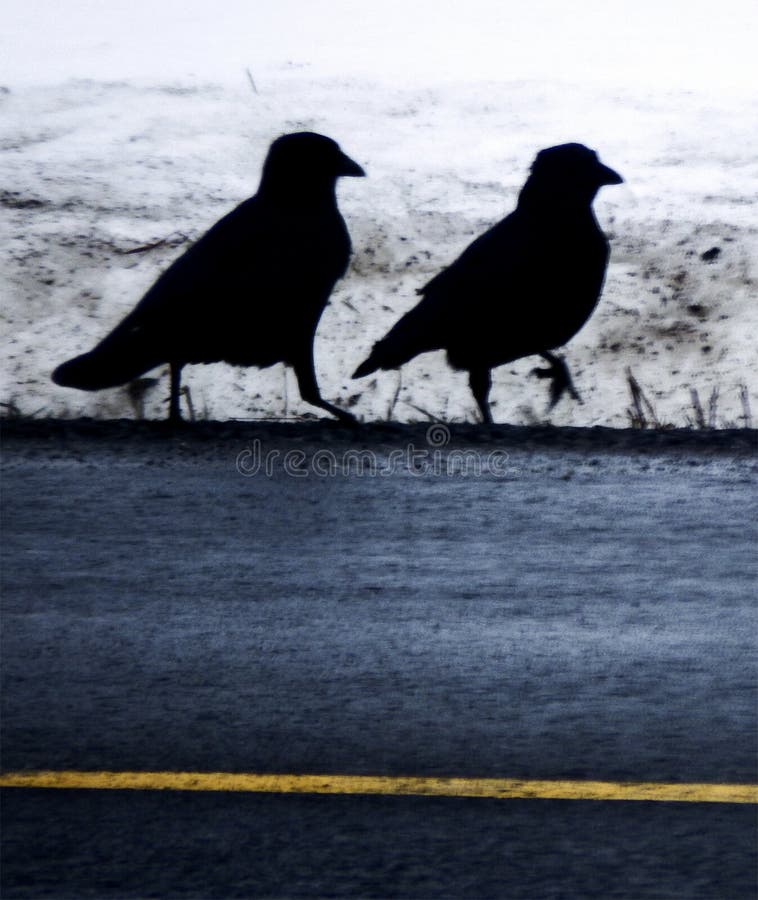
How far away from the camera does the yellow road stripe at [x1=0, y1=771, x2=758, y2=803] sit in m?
3.10

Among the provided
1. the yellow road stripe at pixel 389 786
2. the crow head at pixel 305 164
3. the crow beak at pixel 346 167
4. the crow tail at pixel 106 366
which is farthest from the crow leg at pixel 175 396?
the yellow road stripe at pixel 389 786

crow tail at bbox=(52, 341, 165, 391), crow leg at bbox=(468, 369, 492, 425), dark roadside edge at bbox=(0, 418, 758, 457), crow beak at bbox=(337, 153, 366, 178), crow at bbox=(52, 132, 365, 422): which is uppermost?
crow beak at bbox=(337, 153, 366, 178)

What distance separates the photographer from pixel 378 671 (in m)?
4.01

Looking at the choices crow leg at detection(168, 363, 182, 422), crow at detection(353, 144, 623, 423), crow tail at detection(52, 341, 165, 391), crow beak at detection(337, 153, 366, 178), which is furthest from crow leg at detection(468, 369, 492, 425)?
crow tail at detection(52, 341, 165, 391)

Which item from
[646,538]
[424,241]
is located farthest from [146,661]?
[424,241]

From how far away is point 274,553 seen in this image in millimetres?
5609

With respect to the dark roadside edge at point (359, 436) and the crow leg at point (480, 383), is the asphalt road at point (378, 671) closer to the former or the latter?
the dark roadside edge at point (359, 436)

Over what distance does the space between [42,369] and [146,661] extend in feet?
46.7

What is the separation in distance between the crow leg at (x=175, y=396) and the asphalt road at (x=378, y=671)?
2.04 metres

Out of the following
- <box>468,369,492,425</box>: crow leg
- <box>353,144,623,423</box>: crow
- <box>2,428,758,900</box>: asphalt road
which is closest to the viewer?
<box>2,428,758,900</box>: asphalt road

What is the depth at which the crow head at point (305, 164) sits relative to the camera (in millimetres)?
9969

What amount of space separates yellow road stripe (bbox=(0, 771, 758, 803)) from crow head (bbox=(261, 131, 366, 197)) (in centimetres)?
711

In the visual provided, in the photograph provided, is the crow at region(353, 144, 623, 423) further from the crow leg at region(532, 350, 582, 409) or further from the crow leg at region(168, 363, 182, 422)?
the crow leg at region(168, 363, 182, 422)

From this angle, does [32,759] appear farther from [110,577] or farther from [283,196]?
[283,196]
